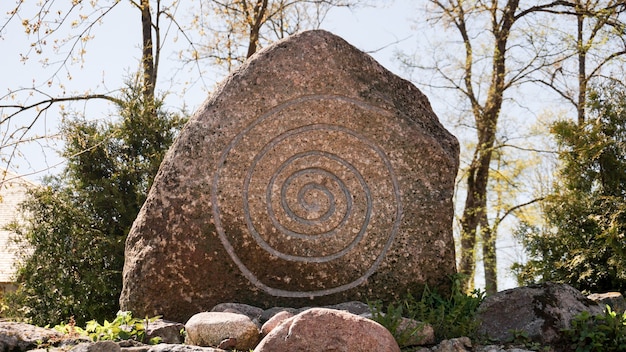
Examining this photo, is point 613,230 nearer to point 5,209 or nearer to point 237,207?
point 237,207

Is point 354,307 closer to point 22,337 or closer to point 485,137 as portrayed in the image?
point 22,337

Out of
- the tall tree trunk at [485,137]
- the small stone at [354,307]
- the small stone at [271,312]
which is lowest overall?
the small stone at [271,312]

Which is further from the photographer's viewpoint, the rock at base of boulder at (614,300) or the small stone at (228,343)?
the rock at base of boulder at (614,300)

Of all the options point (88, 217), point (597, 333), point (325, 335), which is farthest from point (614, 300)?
point (88, 217)

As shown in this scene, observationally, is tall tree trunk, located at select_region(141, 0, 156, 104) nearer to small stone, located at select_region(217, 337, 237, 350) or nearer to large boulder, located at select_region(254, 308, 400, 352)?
small stone, located at select_region(217, 337, 237, 350)

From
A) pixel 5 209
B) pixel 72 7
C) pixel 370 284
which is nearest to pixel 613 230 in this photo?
pixel 370 284

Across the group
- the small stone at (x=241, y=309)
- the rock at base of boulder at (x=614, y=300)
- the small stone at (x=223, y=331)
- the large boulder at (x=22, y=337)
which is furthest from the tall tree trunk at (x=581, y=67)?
the large boulder at (x=22, y=337)

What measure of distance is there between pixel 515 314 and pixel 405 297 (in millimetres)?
933

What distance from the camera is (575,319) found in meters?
5.80

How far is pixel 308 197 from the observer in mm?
6387

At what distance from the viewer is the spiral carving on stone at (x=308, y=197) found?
6219mm

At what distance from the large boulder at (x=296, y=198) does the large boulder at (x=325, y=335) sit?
155 centimetres

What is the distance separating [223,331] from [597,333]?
2.94 metres

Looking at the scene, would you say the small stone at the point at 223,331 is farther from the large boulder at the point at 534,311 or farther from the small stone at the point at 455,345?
the large boulder at the point at 534,311
